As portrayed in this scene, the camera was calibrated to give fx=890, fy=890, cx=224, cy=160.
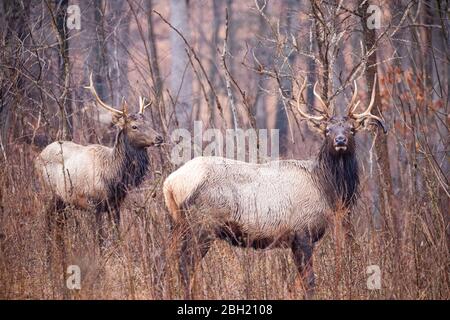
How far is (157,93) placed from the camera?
34.7 ft

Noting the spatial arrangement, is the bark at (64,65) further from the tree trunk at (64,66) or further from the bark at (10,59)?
the bark at (10,59)

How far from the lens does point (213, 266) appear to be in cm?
745

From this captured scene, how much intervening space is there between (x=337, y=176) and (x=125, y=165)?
10.0 feet

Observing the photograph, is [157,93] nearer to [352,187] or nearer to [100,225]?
[100,225]

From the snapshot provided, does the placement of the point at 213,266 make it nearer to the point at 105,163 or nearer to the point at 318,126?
the point at 318,126

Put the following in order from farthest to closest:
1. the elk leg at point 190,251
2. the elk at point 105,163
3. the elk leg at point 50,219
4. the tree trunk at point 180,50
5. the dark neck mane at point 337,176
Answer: the tree trunk at point 180,50
the elk at point 105,163
the dark neck mane at point 337,176
the elk leg at point 50,219
the elk leg at point 190,251

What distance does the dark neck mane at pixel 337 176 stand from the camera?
8219 millimetres

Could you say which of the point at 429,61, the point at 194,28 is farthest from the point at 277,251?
the point at 194,28

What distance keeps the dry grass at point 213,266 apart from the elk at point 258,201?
185 millimetres

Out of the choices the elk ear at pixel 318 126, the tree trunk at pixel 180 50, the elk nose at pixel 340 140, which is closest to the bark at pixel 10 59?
the elk ear at pixel 318 126

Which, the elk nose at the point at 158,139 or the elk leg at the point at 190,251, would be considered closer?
the elk leg at the point at 190,251

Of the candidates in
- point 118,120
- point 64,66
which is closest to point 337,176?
point 118,120

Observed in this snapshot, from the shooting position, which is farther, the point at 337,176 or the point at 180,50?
the point at 180,50

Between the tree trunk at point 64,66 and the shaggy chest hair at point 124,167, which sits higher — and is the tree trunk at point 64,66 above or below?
above
